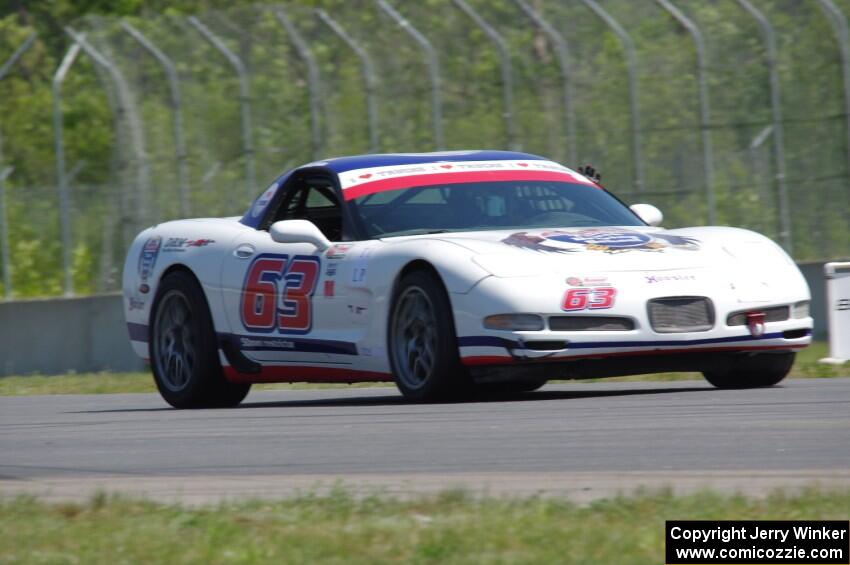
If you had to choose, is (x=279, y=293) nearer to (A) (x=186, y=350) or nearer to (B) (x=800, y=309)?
(A) (x=186, y=350)

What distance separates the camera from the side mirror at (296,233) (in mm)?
9984

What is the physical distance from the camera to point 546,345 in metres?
8.91

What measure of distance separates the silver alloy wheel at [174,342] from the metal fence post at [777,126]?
7749 mm

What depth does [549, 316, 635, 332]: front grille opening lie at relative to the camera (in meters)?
8.95

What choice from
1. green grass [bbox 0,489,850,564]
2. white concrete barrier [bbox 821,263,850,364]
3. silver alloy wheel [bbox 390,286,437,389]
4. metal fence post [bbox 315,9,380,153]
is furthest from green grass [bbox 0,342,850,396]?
green grass [bbox 0,489,850,564]

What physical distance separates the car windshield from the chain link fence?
287 inches

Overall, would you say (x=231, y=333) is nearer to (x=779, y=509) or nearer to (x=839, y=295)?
(x=839, y=295)

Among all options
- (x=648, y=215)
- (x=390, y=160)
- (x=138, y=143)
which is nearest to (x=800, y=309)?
(x=648, y=215)

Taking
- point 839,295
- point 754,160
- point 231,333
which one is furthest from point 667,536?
point 754,160

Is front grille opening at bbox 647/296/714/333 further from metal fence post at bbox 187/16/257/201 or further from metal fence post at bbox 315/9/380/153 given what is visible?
metal fence post at bbox 187/16/257/201

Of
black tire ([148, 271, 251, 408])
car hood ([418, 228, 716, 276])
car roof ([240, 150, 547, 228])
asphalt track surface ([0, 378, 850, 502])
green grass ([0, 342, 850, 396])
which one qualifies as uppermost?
car roof ([240, 150, 547, 228])

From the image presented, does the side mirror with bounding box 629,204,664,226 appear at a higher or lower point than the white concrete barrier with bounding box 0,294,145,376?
higher

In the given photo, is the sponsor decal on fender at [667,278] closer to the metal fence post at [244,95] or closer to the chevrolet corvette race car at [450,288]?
the chevrolet corvette race car at [450,288]

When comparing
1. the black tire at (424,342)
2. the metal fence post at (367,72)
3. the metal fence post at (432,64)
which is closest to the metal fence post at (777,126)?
the metal fence post at (432,64)
